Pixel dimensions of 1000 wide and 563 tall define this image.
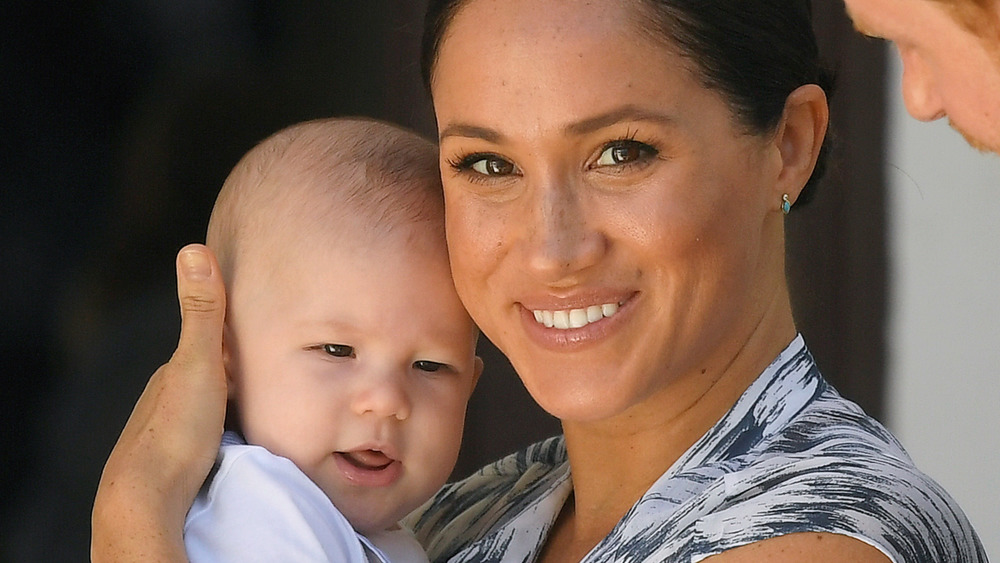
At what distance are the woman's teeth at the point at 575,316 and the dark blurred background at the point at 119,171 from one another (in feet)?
6.53

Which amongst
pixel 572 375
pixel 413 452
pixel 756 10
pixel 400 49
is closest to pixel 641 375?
pixel 572 375

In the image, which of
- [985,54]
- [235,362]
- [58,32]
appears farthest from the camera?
[58,32]

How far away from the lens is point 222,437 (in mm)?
1826

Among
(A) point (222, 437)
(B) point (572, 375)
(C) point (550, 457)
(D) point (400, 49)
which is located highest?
(D) point (400, 49)

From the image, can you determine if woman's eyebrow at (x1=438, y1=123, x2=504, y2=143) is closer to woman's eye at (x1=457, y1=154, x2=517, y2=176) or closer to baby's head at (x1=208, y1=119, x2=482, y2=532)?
woman's eye at (x1=457, y1=154, x2=517, y2=176)

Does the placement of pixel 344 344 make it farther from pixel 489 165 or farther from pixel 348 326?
pixel 489 165

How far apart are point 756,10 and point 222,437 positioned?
873mm

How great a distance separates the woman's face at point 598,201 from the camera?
5.39 ft

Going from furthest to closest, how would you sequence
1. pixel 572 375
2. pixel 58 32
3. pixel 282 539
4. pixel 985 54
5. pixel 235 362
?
pixel 58 32, pixel 235 362, pixel 572 375, pixel 282 539, pixel 985 54

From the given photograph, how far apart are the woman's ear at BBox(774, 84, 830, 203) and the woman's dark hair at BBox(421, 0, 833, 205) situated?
2 cm

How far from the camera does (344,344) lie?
1795 mm

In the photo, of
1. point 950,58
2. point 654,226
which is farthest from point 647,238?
point 950,58

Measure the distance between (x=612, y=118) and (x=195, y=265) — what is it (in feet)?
1.92

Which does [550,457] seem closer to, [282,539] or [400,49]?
[282,539]
